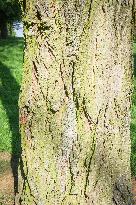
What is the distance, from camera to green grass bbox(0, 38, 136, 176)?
758 centimetres

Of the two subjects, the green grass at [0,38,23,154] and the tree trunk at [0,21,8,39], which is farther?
the tree trunk at [0,21,8,39]

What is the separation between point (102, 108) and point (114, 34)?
1.85 ft

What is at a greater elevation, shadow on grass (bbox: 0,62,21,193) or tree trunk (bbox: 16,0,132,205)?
tree trunk (bbox: 16,0,132,205)

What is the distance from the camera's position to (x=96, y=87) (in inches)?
125

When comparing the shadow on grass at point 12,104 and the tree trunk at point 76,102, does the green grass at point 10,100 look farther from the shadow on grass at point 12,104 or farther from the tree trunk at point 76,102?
the tree trunk at point 76,102

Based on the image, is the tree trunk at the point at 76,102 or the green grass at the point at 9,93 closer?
the tree trunk at the point at 76,102

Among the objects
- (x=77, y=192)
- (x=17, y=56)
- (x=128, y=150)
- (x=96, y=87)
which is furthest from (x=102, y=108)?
(x=17, y=56)

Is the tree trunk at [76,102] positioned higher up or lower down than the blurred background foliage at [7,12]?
lower down

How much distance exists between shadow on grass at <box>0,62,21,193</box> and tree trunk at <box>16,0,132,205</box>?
226 centimetres

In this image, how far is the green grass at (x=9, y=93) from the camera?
25.7 ft

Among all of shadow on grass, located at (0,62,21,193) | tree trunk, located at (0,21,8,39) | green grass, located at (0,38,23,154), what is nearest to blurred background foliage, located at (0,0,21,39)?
tree trunk, located at (0,21,8,39)

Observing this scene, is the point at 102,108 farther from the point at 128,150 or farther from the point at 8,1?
the point at 8,1

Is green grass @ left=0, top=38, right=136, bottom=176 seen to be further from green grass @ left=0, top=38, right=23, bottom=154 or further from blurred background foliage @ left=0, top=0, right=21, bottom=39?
blurred background foliage @ left=0, top=0, right=21, bottom=39

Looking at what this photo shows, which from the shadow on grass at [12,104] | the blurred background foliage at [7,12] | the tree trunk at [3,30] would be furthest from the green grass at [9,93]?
the tree trunk at [3,30]
